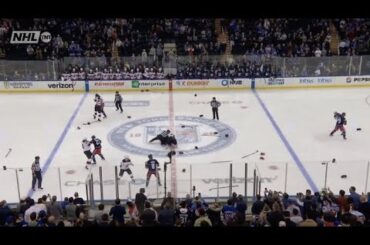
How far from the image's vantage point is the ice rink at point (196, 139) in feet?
27.0

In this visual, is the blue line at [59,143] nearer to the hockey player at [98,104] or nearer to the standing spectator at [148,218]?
the hockey player at [98,104]

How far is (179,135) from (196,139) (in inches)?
20.2

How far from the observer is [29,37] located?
18.1 m

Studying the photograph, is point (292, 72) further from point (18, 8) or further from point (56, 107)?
point (18, 8)

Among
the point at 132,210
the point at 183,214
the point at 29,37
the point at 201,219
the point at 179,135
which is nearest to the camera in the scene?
the point at 201,219

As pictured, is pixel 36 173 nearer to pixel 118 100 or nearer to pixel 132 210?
pixel 132 210

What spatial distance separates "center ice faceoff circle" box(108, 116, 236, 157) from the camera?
11.4 metres

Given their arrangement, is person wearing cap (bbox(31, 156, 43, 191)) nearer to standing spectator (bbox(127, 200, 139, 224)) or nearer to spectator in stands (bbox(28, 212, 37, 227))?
standing spectator (bbox(127, 200, 139, 224))

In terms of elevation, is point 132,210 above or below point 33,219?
below

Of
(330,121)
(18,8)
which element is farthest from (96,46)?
(18,8)

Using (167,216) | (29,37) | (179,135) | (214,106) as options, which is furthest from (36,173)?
(29,37)

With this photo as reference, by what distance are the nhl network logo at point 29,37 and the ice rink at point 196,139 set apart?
2.45 meters

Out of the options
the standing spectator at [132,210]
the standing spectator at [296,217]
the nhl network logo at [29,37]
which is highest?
the nhl network logo at [29,37]

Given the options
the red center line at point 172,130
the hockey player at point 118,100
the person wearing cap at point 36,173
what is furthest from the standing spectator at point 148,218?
the hockey player at point 118,100
